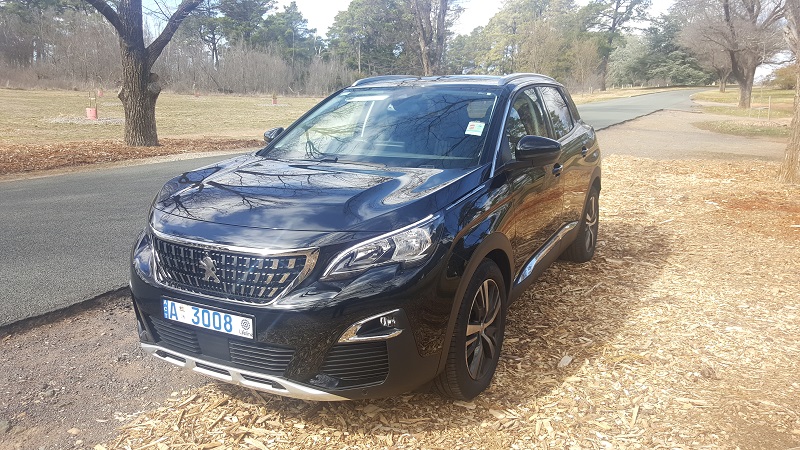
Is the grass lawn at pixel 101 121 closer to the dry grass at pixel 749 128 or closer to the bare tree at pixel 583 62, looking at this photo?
the dry grass at pixel 749 128

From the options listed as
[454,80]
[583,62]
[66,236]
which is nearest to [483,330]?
[454,80]

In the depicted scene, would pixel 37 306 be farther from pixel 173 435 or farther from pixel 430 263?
pixel 430 263

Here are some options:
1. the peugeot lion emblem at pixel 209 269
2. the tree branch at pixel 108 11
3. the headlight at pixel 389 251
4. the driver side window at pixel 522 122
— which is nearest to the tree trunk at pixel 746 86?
the tree branch at pixel 108 11

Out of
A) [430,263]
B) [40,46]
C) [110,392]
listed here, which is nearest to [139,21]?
[110,392]

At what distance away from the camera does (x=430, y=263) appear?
2.79m

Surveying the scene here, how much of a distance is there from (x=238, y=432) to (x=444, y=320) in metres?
1.20

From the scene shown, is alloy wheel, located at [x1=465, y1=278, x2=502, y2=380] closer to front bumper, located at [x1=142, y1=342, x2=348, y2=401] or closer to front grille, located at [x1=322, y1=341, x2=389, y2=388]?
front grille, located at [x1=322, y1=341, x2=389, y2=388]

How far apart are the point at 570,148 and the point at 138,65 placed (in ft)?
44.4

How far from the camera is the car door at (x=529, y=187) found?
3.75 meters

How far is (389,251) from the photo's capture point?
2.73 metres

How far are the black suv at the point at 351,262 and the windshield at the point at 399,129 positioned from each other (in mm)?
19

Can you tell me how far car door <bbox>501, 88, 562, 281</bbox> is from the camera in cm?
375

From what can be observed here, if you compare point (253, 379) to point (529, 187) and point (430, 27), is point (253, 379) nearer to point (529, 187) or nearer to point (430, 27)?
point (529, 187)

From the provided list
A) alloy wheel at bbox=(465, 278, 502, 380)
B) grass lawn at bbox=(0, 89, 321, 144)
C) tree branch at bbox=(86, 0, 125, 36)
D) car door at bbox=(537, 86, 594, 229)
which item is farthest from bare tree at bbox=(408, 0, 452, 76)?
alloy wheel at bbox=(465, 278, 502, 380)
